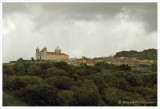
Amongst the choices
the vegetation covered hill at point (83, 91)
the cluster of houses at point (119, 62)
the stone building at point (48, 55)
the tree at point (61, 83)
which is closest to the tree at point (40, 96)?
the vegetation covered hill at point (83, 91)

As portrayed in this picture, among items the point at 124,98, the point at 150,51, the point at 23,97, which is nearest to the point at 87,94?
the point at 124,98

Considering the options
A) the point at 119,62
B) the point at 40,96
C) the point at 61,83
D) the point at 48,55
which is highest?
the point at 48,55

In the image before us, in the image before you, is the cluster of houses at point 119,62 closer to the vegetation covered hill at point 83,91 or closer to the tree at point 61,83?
the vegetation covered hill at point 83,91

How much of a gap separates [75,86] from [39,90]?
495cm

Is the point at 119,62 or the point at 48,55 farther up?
the point at 48,55

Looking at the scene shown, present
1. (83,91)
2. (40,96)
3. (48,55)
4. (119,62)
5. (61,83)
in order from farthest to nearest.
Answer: (48,55), (119,62), (61,83), (83,91), (40,96)

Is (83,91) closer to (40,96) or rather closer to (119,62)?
(40,96)

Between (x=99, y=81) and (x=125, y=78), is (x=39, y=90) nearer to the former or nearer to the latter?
(x=99, y=81)

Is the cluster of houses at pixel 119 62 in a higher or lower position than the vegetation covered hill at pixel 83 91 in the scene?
higher

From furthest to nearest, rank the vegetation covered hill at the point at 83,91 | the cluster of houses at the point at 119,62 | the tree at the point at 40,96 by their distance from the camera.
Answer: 1. the cluster of houses at the point at 119,62
2. the vegetation covered hill at the point at 83,91
3. the tree at the point at 40,96

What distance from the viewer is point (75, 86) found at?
21.1 m

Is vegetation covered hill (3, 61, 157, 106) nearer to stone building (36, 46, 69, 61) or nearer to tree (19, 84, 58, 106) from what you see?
tree (19, 84, 58, 106)

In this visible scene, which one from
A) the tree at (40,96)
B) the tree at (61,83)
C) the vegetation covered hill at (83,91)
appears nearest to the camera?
the tree at (40,96)

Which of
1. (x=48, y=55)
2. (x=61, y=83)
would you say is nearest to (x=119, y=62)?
(x=48, y=55)
